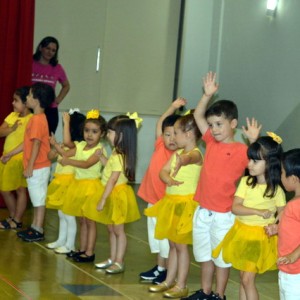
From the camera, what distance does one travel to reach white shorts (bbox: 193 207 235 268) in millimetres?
4773

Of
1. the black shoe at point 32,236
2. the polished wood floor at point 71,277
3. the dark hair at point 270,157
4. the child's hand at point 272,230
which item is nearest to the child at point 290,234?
the child's hand at point 272,230

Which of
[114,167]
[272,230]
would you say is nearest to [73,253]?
[114,167]

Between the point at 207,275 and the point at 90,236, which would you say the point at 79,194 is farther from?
the point at 207,275

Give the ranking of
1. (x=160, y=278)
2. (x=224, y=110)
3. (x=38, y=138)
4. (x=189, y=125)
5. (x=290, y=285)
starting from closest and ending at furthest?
(x=290, y=285)
(x=224, y=110)
(x=189, y=125)
(x=160, y=278)
(x=38, y=138)

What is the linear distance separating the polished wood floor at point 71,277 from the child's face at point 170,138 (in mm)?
981

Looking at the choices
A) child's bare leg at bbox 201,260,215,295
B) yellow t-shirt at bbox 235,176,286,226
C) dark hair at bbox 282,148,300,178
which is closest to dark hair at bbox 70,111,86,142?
child's bare leg at bbox 201,260,215,295

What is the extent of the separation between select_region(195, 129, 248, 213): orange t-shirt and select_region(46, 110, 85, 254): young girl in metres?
1.80

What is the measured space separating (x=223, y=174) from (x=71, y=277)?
4.88 ft

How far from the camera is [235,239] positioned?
14.8ft

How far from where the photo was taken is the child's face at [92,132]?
19.9 feet

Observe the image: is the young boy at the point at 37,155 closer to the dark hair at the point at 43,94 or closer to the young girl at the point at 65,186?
the dark hair at the point at 43,94

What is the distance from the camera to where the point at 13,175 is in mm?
7281

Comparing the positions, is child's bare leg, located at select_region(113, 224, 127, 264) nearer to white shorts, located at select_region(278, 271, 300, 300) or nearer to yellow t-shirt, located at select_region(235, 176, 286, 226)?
yellow t-shirt, located at select_region(235, 176, 286, 226)

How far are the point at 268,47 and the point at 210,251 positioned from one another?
5.15 meters
